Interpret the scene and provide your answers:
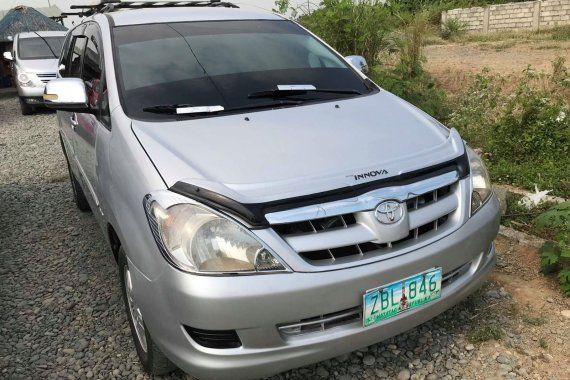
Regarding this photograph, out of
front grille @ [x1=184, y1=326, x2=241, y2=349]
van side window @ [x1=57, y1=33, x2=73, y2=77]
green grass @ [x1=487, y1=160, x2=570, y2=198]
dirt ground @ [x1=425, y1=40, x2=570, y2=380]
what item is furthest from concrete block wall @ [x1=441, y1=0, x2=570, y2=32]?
front grille @ [x1=184, y1=326, x2=241, y2=349]

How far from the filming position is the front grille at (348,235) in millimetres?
1781

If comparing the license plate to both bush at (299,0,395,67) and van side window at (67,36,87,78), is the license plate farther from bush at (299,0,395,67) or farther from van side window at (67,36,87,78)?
bush at (299,0,395,67)

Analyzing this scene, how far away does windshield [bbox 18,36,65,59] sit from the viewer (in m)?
11.1

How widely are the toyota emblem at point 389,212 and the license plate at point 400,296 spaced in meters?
A: 0.24

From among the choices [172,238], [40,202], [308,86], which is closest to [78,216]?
[40,202]

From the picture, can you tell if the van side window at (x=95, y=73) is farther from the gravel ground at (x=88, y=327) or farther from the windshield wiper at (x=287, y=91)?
the gravel ground at (x=88, y=327)

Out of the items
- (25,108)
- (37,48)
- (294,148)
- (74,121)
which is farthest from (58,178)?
(37,48)

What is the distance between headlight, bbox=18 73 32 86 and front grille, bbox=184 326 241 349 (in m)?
10.2

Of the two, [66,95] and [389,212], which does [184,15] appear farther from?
[389,212]

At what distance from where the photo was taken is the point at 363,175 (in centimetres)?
192

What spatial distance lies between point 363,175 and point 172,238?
0.74 metres

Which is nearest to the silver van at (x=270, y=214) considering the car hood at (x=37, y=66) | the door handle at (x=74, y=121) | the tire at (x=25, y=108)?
the door handle at (x=74, y=121)

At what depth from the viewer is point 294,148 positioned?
6.93 ft

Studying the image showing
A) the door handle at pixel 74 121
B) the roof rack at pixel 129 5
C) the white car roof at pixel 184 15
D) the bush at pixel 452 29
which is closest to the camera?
the white car roof at pixel 184 15
